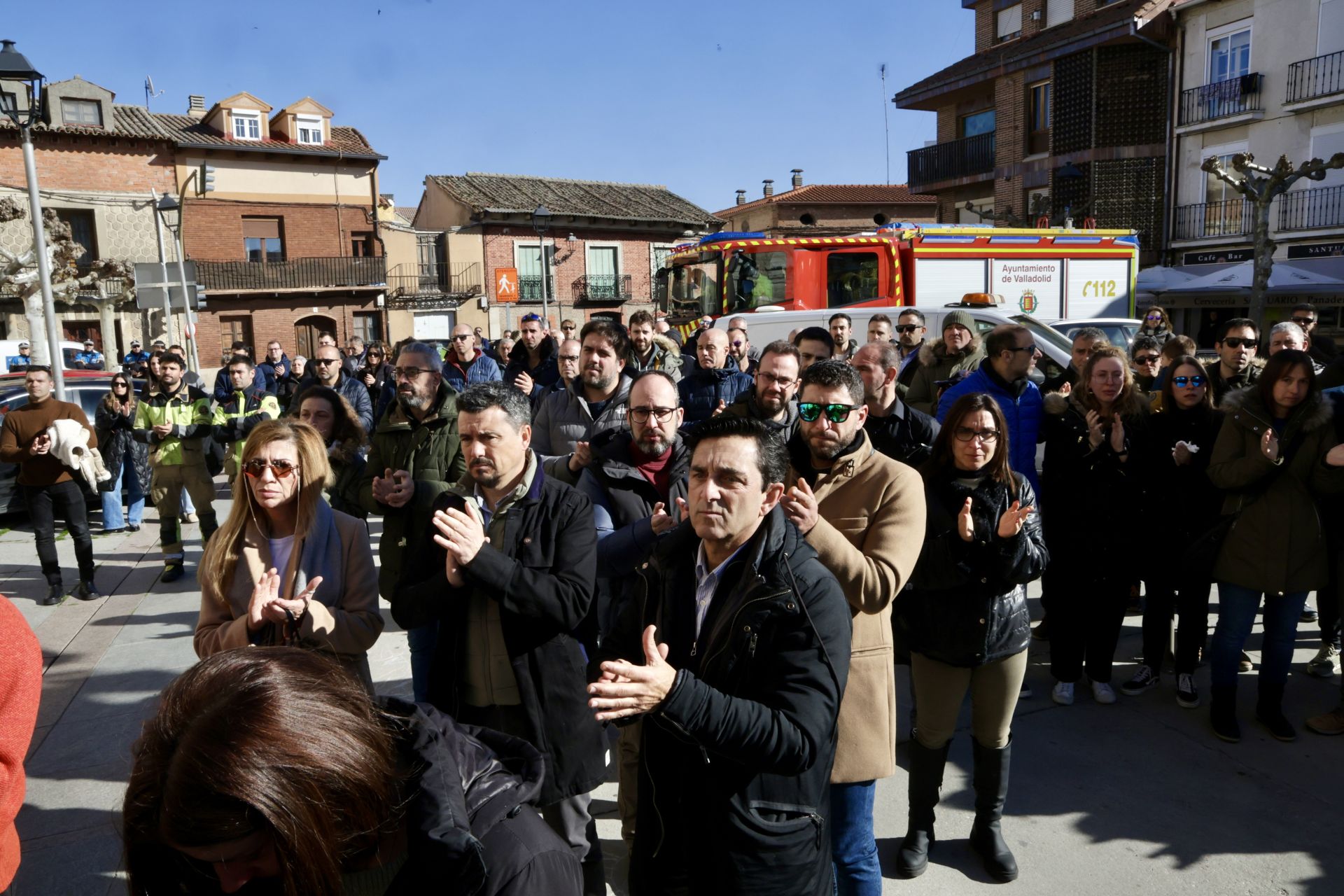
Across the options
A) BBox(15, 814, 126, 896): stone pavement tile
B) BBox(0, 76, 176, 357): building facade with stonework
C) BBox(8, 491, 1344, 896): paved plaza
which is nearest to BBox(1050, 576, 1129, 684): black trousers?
BBox(8, 491, 1344, 896): paved plaza

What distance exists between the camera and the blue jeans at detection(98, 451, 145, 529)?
30.1 ft

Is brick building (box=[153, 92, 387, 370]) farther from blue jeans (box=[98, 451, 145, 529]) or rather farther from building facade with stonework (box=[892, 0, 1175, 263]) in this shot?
blue jeans (box=[98, 451, 145, 529])

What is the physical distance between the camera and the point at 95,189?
1150 inches

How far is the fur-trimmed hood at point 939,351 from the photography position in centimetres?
700

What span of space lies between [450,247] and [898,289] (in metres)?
24.6

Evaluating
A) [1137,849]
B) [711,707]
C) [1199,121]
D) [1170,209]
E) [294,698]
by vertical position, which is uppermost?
[1199,121]

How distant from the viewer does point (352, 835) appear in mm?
1282

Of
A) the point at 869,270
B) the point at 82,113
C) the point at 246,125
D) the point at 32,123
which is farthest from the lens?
the point at 246,125

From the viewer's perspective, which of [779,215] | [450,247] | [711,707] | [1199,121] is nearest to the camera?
[711,707]

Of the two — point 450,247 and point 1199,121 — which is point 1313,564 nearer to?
point 1199,121

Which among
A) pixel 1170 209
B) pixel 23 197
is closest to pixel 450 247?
pixel 23 197

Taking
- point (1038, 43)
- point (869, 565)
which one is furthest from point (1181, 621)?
point (1038, 43)

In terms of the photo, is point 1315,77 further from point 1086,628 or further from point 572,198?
point 572,198

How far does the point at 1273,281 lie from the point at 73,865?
21900 mm
